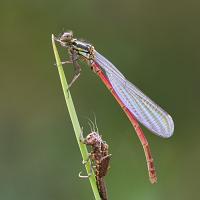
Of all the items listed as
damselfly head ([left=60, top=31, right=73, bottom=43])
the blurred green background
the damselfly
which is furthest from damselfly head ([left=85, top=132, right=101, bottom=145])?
the blurred green background

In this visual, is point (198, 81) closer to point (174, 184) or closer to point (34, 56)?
point (174, 184)

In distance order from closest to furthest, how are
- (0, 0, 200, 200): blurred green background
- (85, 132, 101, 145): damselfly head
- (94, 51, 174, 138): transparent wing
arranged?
1. (85, 132, 101, 145): damselfly head
2. (94, 51, 174, 138): transparent wing
3. (0, 0, 200, 200): blurred green background

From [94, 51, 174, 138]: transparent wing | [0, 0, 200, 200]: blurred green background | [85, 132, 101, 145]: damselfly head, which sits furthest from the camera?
[0, 0, 200, 200]: blurred green background

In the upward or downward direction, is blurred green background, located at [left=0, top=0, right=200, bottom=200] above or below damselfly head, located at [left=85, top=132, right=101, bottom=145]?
above

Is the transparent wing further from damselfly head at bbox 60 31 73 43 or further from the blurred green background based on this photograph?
the blurred green background

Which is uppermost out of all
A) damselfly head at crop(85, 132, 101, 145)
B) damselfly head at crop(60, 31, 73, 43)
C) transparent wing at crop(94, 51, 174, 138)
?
damselfly head at crop(60, 31, 73, 43)

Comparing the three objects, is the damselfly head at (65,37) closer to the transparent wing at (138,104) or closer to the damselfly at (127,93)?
the damselfly at (127,93)

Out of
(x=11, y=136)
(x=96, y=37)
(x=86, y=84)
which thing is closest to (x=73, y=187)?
(x=11, y=136)
